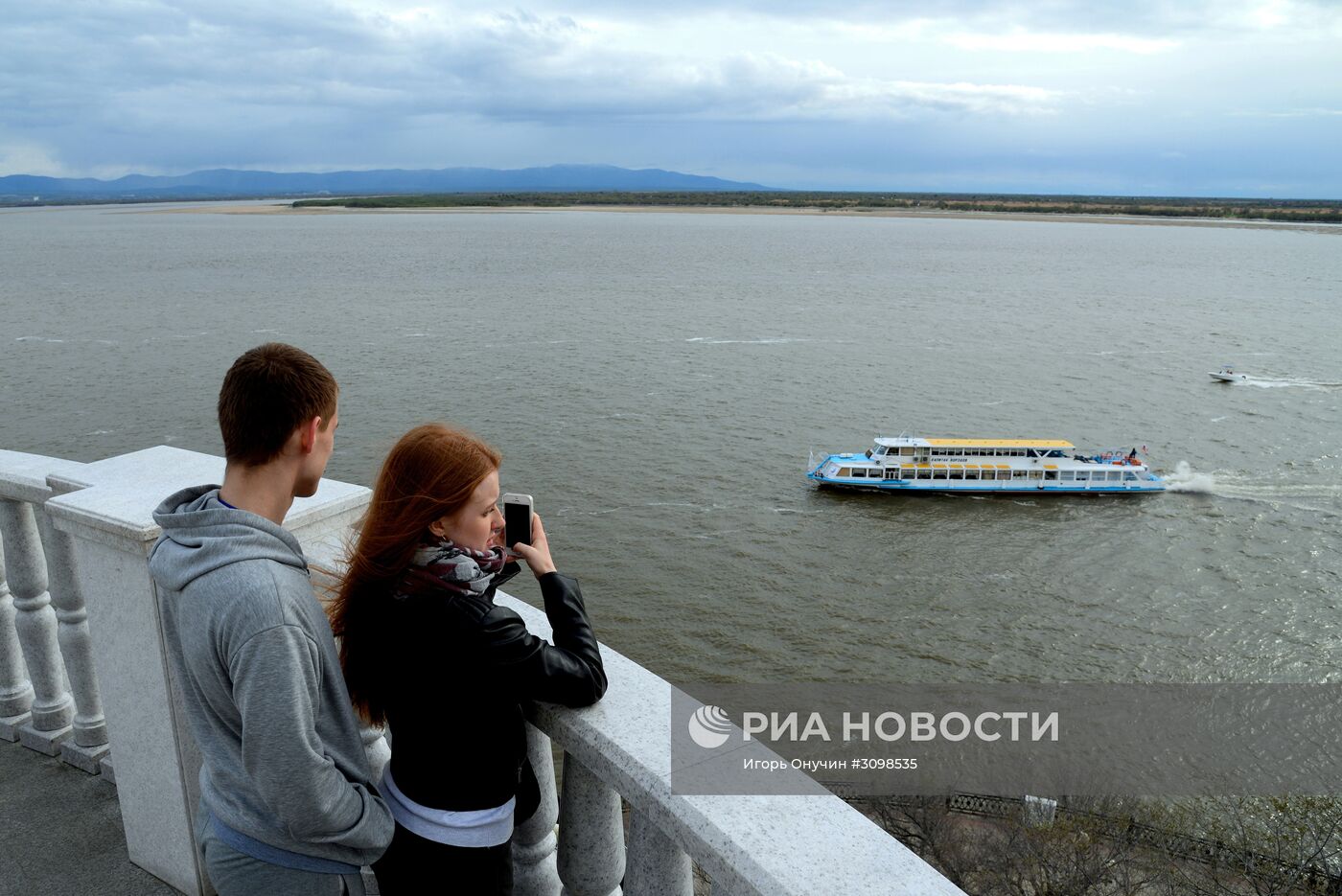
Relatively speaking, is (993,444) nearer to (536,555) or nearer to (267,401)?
(536,555)

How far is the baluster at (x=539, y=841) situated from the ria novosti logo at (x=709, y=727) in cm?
56

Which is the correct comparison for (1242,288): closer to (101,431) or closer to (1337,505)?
(1337,505)

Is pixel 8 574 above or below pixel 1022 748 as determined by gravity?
above

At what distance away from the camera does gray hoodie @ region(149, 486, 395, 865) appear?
2.05 meters

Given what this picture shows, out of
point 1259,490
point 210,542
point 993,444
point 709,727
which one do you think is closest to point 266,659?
point 210,542

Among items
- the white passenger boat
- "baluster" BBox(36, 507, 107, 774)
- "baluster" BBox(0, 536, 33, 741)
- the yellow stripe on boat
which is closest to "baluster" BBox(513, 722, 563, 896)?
"baluster" BBox(36, 507, 107, 774)

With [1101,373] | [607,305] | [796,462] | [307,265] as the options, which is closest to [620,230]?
[307,265]

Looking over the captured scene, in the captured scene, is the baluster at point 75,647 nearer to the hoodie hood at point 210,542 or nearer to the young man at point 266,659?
the young man at point 266,659

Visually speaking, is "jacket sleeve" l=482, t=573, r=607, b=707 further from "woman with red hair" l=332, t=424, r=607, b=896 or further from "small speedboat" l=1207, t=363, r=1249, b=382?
"small speedboat" l=1207, t=363, r=1249, b=382

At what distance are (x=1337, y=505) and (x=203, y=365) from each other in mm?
46850

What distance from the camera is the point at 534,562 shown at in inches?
104

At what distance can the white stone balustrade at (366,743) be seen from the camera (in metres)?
1.94

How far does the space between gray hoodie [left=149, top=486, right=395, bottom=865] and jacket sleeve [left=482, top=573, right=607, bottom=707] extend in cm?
37

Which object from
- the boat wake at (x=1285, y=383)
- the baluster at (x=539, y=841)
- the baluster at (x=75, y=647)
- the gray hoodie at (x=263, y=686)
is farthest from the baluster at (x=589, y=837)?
the boat wake at (x=1285, y=383)
